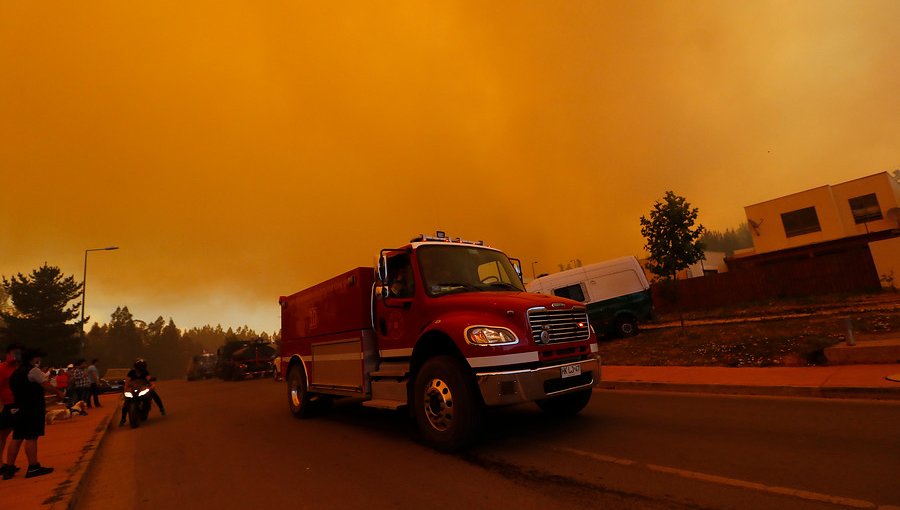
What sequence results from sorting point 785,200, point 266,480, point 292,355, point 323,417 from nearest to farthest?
point 266,480
point 323,417
point 292,355
point 785,200

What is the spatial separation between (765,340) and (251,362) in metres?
27.6

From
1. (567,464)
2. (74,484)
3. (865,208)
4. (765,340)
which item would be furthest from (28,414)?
(865,208)

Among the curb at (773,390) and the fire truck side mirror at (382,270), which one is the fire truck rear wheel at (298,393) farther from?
the curb at (773,390)

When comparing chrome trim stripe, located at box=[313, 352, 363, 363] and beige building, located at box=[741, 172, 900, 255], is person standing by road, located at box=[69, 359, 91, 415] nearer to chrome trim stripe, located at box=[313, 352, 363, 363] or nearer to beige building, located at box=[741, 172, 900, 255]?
chrome trim stripe, located at box=[313, 352, 363, 363]

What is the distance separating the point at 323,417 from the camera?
9602mm

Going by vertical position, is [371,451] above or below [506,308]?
below

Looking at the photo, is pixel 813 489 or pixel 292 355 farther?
pixel 292 355

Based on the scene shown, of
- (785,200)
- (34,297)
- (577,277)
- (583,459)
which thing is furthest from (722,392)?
(34,297)

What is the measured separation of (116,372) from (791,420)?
158ft

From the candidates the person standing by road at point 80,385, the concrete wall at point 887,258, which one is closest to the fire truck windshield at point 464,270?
the person standing by road at point 80,385

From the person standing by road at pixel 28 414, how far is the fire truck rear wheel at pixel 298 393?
4162mm

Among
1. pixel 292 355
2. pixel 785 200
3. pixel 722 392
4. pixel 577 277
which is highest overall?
pixel 785 200

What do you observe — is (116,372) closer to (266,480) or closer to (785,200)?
(266,480)

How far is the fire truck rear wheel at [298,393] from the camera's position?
9.50 m
